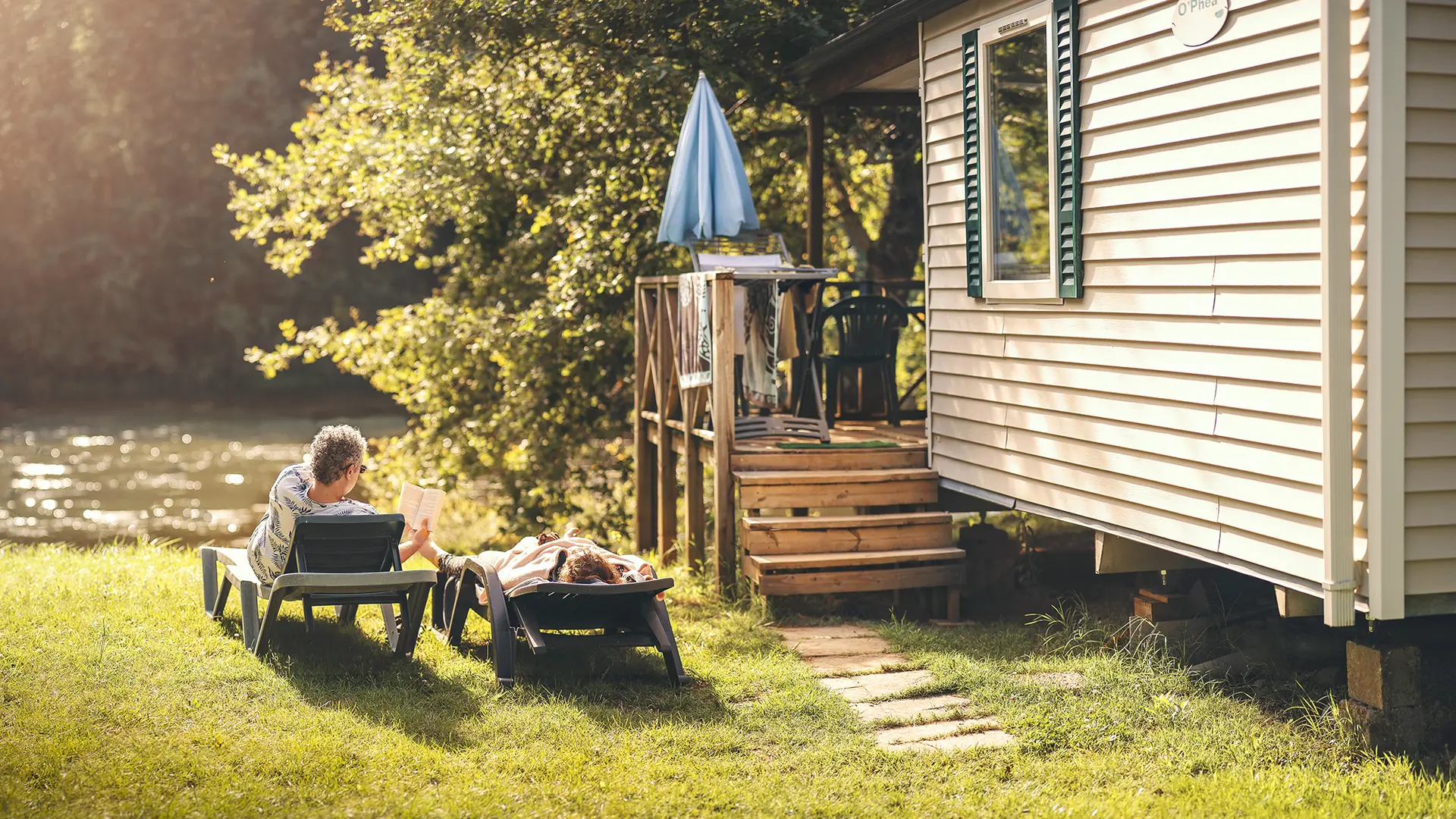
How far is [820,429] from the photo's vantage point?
299 inches

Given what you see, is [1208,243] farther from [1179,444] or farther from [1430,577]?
[1430,577]

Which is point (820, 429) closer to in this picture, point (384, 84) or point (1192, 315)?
point (1192, 315)

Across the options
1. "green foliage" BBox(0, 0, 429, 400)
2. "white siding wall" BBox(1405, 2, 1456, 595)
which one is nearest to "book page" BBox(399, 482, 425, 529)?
"white siding wall" BBox(1405, 2, 1456, 595)

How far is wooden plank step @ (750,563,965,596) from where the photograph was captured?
644 cm

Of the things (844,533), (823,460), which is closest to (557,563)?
(844,533)

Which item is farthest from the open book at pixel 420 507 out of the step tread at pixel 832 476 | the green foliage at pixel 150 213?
the green foliage at pixel 150 213

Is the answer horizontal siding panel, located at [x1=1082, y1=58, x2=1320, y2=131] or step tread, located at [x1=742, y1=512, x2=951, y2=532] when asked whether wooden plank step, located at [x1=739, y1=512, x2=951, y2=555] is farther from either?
horizontal siding panel, located at [x1=1082, y1=58, x2=1320, y2=131]

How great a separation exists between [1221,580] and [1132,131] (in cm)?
213

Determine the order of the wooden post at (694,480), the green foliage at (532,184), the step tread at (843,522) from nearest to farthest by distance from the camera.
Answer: the step tread at (843,522), the wooden post at (694,480), the green foliage at (532,184)

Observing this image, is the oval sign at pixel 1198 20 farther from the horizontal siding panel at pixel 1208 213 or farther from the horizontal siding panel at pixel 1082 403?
the horizontal siding panel at pixel 1082 403

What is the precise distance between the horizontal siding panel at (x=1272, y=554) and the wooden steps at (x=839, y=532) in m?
2.05

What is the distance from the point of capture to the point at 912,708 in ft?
16.0

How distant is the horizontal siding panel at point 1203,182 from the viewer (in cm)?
429

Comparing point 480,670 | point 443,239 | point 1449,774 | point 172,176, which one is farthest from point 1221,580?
point 172,176
